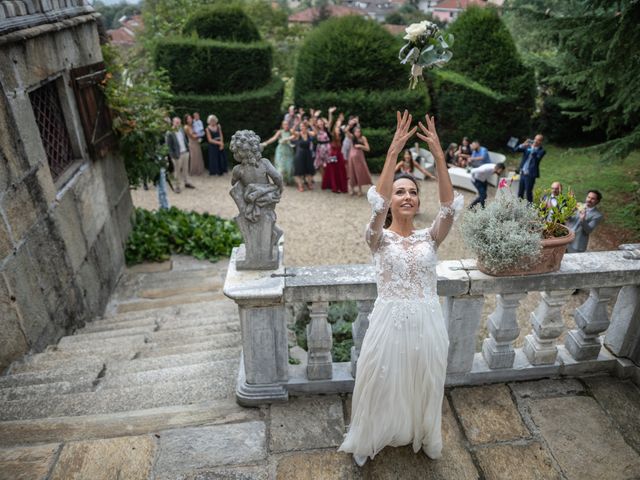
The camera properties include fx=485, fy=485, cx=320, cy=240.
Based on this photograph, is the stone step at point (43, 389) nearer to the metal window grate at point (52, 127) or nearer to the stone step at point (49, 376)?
the stone step at point (49, 376)

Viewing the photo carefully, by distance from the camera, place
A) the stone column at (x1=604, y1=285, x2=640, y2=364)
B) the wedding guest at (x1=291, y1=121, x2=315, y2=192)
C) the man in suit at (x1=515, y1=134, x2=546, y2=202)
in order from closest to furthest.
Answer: the stone column at (x1=604, y1=285, x2=640, y2=364) < the man in suit at (x1=515, y1=134, x2=546, y2=202) < the wedding guest at (x1=291, y1=121, x2=315, y2=192)

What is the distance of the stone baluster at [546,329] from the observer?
3346 millimetres

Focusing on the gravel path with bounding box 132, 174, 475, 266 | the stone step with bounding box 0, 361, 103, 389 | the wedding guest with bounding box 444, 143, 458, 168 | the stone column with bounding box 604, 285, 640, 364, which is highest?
the stone column with bounding box 604, 285, 640, 364

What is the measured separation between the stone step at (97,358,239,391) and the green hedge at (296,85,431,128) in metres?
11.0

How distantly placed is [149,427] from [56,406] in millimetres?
791

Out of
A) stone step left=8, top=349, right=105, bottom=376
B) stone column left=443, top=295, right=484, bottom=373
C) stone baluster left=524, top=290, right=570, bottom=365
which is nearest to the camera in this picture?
stone column left=443, top=295, right=484, bottom=373

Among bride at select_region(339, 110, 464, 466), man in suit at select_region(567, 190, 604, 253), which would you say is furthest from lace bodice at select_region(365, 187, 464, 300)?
man in suit at select_region(567, 190, 604, 253)

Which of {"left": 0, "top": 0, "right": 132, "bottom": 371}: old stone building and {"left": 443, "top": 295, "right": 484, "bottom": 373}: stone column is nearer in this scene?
{"left": 443, "top": 295, "right": 484, "bottom": 373}: stone column

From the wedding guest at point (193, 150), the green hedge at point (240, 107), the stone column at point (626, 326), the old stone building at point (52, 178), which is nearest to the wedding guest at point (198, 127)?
the wedding guest at point (193, 150)

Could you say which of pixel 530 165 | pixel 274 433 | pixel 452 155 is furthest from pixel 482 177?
pixel 274 433

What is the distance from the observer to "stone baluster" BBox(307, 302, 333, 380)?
322 centimetres

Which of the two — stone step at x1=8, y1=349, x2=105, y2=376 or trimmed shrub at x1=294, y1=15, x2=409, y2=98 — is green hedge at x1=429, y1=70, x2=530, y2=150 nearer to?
trimmed shrub at x1=294, y1=15, x2=409, y2=98

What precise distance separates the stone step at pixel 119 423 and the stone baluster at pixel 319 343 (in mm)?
485

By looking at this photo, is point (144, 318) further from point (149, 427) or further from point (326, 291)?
point (326, 291)
